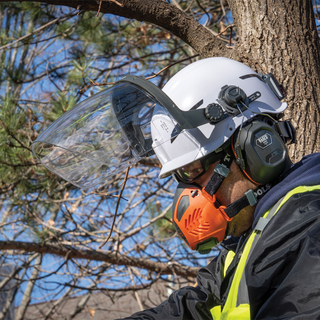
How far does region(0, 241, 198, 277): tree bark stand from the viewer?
3217 millimetres

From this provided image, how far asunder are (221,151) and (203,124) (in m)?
0.18

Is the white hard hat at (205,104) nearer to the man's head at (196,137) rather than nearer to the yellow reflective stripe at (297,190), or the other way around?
the man's head at (196,137)

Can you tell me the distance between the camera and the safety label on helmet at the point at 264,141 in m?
1.63

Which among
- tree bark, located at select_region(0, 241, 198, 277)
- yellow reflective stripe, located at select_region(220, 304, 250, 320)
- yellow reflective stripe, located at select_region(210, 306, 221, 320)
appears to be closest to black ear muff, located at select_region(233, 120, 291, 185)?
yellow reflective stripe, located at select_region(220, 304, 250, 320)

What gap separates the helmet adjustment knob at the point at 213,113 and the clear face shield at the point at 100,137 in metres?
0.23

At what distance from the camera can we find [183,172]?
1.78 m

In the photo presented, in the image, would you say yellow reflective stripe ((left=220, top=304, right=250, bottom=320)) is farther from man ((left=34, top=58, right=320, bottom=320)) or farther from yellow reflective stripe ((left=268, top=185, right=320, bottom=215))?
yellow reflective stripe ((left=268, top=185, right=320, bottom=215))

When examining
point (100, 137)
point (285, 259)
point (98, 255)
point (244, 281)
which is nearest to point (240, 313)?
point (244, 281)

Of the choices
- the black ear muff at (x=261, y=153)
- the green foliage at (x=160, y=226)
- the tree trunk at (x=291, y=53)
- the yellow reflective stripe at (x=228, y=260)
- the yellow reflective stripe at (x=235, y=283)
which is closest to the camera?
the yellow reflective stripe at (x=235, y=283)

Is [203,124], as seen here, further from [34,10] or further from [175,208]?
[34,10]

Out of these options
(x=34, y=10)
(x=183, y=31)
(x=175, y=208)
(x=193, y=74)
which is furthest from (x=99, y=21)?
(x=175, y=208)

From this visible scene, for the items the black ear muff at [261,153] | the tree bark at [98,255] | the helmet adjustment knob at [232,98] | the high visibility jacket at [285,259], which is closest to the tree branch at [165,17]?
the helmet adjustment knob at [232,98]

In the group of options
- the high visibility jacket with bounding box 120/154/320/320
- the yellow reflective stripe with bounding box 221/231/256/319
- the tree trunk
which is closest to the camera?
the high visibility jacket with bounding box 120/154/320/320

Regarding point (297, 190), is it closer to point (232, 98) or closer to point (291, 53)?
point (232, 98)
